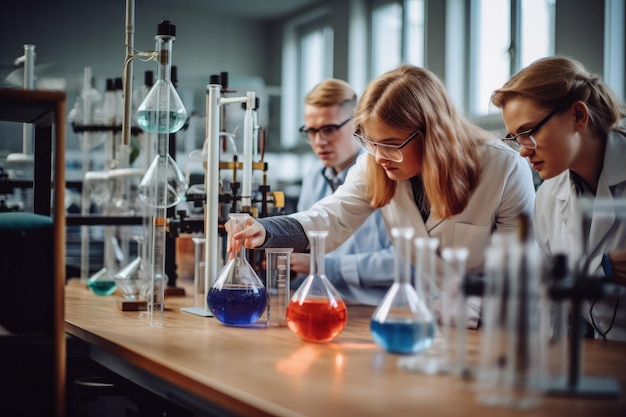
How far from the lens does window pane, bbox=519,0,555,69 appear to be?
4.82m

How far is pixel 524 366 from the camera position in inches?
40.9

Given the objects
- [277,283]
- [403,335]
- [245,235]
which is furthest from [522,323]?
[245,235]

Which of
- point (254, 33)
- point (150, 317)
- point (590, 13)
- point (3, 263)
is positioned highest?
point (254, 33)

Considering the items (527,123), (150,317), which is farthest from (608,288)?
(150,317)

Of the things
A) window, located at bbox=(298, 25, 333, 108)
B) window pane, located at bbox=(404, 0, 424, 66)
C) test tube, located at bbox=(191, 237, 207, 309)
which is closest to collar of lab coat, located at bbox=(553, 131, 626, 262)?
test tube, located at bbox=(191, 237, 207, 309)

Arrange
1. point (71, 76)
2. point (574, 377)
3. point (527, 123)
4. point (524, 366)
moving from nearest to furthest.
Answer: point (524, 366), point (574, 377), point (527, 123), point (71, 76)

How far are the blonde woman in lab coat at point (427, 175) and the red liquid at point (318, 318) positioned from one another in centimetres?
38

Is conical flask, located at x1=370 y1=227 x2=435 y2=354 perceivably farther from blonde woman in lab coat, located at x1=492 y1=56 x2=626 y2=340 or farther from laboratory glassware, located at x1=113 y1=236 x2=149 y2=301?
laboratory glassware, located at x1=113 y1=236 x2=149 y2=301

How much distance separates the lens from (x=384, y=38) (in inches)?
277

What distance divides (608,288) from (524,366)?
0.67 ft

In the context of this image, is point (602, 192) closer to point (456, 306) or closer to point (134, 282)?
point (456, 306)

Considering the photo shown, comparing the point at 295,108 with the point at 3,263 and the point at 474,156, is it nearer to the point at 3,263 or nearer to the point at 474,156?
the point at 474,156

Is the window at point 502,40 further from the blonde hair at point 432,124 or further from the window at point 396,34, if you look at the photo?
the blonde hair at point 432,124

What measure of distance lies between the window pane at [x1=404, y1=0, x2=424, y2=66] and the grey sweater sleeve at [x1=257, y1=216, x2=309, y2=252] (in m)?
4.51
